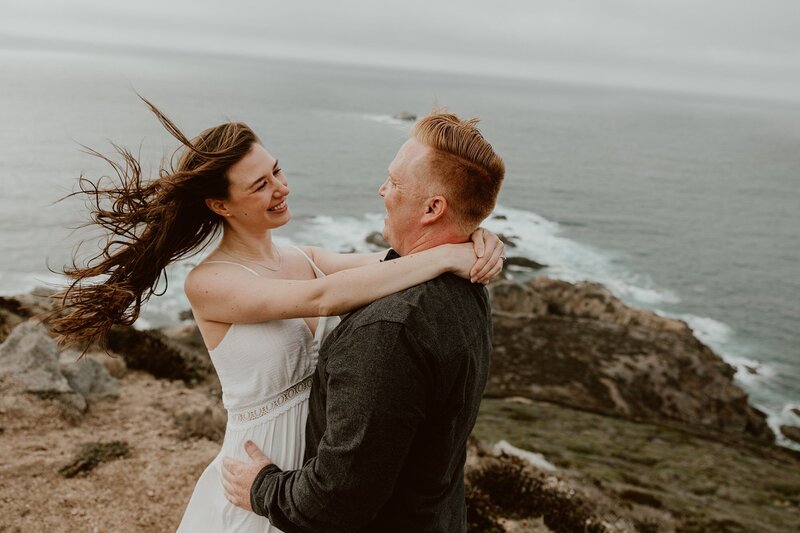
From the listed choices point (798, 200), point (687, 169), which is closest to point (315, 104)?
point (687, 169)

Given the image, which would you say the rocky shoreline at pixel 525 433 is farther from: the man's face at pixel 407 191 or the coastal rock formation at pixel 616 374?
the man's face at pixel 407 191

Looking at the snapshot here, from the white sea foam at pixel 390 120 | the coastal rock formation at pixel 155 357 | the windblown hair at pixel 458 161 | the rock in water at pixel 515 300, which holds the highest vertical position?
the windblown hair at pixel 458 161

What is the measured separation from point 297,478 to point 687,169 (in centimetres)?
9922

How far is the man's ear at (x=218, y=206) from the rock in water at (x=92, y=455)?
5.54m

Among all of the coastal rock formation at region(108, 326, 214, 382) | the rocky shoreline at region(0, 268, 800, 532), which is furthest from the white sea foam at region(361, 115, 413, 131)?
the coastal rock formation at region(108, 326, 214, 382)

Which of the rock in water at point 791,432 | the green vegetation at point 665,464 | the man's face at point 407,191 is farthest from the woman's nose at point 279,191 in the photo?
the rock in water at point 791,432

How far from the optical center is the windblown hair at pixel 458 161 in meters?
2.62

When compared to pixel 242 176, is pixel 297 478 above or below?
below

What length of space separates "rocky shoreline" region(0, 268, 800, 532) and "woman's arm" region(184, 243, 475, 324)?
421 centimetres

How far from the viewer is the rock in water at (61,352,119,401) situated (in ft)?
30.7

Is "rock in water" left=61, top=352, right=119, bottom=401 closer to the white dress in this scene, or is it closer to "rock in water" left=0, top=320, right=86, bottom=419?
"rock in water" left=0, top=320, right=86, bottom=419

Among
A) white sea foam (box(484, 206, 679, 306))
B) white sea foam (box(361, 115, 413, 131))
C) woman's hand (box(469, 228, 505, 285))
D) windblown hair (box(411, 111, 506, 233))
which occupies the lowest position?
white sea foam (box(484, 206, 679, 306))

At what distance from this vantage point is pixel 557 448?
40.0 ft

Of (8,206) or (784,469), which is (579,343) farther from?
(8,206)
